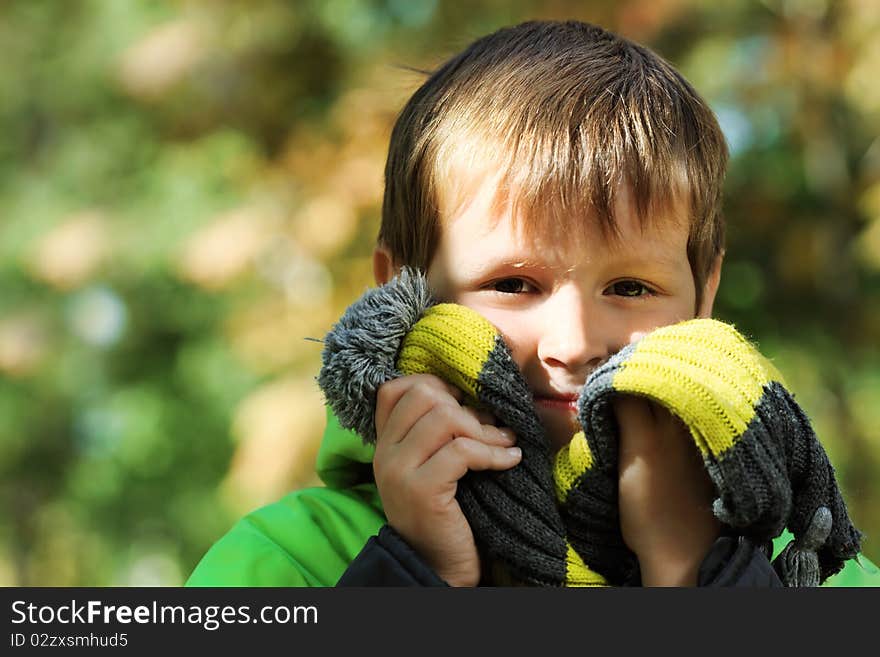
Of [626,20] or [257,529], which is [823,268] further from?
→ [257,529]

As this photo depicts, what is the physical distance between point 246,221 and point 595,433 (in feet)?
8.79

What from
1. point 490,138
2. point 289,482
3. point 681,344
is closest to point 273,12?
point 289,482

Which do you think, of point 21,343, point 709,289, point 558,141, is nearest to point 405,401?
point 558,141

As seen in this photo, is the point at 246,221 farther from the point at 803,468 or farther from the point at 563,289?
the point at 803,468

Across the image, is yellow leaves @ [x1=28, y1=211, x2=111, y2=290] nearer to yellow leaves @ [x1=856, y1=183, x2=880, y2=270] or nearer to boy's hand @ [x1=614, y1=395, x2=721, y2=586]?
yellow leaves @ [x1=856, y1=183, x2=880, y2=270]

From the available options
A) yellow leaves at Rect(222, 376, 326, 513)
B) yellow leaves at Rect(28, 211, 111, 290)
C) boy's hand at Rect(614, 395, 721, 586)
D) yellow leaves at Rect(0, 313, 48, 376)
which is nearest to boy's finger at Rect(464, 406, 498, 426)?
boy's hand at Rect(614, 395, 721, 586)

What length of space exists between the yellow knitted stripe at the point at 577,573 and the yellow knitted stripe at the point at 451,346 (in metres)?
0.22

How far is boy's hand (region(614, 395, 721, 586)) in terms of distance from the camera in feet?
3.55

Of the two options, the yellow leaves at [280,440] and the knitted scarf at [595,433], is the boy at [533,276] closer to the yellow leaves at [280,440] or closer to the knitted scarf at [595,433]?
the knitted scarf at [595,433]

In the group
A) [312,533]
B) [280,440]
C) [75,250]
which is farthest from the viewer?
[75,250]

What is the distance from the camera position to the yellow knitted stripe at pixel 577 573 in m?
1.10

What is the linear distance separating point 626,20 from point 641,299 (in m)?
2.49

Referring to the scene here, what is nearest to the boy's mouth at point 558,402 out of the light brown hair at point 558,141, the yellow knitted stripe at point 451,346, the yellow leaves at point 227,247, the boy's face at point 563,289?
the boy's face at point 563,289

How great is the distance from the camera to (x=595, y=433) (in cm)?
109
